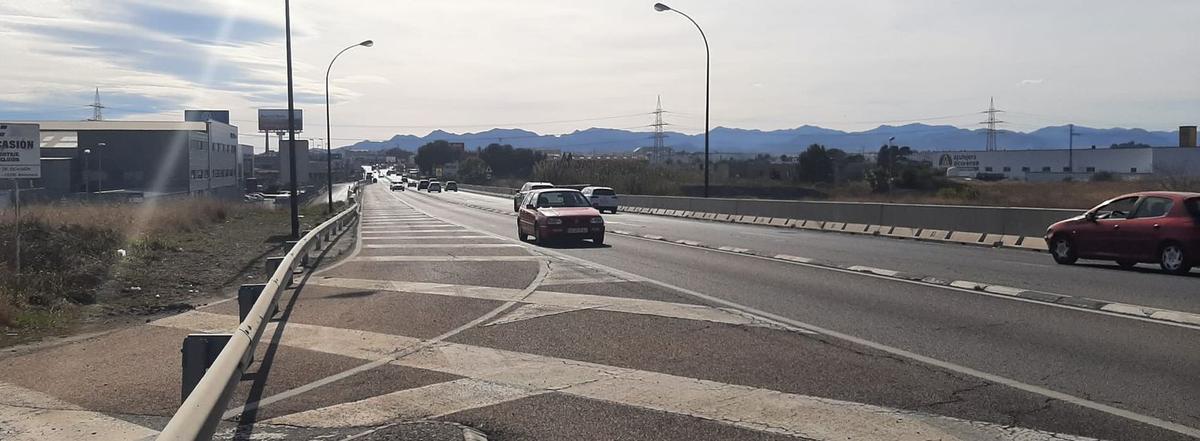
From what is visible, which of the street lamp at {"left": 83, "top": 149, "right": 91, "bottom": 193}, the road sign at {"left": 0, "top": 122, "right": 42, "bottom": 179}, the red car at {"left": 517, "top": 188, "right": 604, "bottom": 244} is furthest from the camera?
the street lamp at {"left": 83, "top": 149, "right": 91, "bottom": 193}

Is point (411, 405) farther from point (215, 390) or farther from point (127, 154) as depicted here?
point (127, 154)

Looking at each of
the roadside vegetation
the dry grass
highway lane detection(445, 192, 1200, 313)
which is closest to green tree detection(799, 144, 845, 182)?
the dry grass

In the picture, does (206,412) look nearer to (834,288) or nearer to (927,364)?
(927,364)

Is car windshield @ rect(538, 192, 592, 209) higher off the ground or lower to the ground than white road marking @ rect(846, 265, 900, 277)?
higher

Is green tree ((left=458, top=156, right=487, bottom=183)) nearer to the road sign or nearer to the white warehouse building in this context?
the white warehouse building

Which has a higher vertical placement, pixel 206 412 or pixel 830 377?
pixel 206 412

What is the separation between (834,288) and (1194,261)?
6297 mm

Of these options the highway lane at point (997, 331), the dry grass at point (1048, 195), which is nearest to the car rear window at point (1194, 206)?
the highway lane at point (997, 331)

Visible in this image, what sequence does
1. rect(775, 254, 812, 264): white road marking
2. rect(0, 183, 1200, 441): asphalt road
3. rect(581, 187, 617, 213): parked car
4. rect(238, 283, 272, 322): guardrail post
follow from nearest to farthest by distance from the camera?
rect(0, 183, 1200, 441): asphalt road, rect(238, 283, 272, 322): guardrail post, rect(775, 254, 812, 264): white road marking, rect(581, 187, 617, 213): parked car

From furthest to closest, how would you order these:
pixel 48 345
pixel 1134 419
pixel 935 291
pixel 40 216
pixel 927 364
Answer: pixel 40 216 → pixel 935 291 → pixel 48 345 → pixel 927 364 → pixel 1134 419

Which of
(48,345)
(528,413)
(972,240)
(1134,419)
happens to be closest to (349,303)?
(48,345)

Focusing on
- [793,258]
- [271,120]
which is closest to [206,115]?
[271,120]

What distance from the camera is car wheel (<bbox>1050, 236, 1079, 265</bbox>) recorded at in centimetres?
1855

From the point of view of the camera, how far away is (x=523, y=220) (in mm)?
26438
